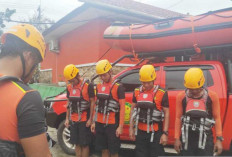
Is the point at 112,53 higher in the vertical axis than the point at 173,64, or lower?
higher

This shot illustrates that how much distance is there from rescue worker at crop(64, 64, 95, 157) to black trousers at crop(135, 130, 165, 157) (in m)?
1.06

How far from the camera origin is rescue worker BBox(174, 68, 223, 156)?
105 inches

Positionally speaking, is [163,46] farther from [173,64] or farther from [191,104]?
[191,104]

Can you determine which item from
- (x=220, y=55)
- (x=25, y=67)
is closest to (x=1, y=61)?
(x=25, y=67)

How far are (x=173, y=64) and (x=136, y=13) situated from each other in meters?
6.04

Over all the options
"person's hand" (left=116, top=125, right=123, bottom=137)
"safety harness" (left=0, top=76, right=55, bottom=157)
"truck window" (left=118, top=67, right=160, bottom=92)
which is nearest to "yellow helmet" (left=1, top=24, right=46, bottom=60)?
"safety harness" (left=0, top=76, right=55, bottom=157)

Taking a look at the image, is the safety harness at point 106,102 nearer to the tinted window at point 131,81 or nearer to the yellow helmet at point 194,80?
the tinted window at point 131,81

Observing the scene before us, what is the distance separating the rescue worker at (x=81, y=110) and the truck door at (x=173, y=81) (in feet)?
4.48

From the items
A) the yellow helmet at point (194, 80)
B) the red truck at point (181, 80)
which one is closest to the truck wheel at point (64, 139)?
the red truck at point (181, 80)

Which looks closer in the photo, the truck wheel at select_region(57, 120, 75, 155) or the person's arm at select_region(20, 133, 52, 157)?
the person's arm at select_region(20, 133, 52, 157)

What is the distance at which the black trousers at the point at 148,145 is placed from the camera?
3090 millimetres

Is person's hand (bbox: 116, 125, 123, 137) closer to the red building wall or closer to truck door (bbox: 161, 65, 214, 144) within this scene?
truck door (bbox: 161, 65, 214, 144)

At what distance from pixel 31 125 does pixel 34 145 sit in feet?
0.38

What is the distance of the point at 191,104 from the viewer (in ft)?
8.95
